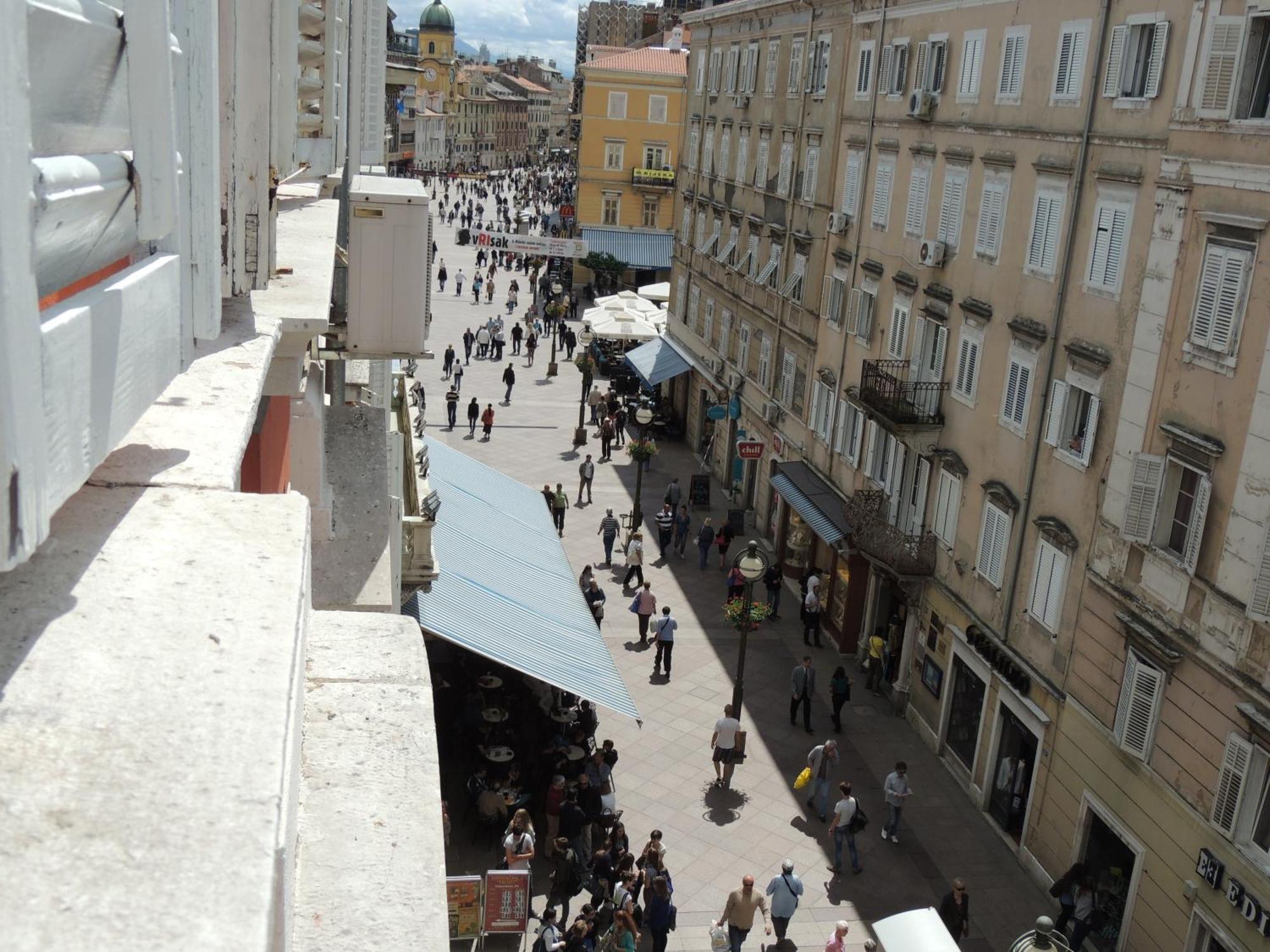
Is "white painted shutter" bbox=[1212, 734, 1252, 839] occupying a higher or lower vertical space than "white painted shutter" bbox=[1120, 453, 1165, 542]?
lower

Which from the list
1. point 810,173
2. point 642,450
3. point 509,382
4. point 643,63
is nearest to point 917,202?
point 810,173

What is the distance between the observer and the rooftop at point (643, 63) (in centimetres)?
5994

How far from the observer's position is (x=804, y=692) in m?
20.8

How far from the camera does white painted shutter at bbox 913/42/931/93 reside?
2247cm

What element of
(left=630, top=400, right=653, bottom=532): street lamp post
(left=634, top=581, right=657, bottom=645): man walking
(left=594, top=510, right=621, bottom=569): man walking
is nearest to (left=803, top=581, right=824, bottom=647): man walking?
(left=634, top=581, right=657, bottom=645): man walking

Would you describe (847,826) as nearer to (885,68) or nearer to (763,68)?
(885,68)

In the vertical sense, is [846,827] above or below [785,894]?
below

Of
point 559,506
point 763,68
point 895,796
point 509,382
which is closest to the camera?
point 895,796

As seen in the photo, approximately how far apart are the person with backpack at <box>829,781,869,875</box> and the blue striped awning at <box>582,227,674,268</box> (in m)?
48.9

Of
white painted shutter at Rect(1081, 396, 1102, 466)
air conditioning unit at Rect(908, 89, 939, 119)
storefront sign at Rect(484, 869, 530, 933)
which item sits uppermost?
air conditioning unit at Rect(908, 89, 939, 119)

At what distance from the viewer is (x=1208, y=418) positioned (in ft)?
45.6

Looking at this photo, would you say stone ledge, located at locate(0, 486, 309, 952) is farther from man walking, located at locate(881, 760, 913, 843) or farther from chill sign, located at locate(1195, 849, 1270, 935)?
man walking, located at locate(881, 760, 913, 843)

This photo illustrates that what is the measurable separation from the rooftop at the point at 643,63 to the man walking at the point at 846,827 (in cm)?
4831

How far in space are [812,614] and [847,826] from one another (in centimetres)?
845
